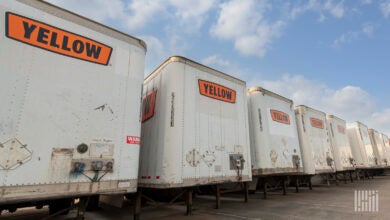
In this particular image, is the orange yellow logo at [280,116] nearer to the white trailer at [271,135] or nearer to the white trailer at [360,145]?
the white trailer at [271,135]

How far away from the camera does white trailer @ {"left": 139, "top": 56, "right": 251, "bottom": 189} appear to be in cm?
546

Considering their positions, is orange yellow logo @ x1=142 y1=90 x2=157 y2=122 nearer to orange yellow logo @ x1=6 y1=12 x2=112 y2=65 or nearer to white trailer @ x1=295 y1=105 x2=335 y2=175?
orange yellow logo @ x1=6 y1=12 x2=112 y2=65

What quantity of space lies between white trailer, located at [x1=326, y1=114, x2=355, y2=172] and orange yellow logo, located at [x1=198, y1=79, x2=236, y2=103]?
35.7 feet

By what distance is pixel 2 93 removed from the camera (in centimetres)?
339

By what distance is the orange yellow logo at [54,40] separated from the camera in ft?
12.2

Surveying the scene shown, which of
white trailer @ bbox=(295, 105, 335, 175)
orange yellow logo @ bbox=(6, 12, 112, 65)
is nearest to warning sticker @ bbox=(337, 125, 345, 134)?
white trailer @ bbox=(295, 105, 335, 175)

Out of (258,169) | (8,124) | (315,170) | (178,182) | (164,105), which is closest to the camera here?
(8,124)

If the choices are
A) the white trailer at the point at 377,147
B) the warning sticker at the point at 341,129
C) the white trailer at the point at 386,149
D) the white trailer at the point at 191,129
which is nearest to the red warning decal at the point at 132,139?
the white trailer at the point at 191,129

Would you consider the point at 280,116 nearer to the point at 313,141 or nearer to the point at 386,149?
the point at 313,141

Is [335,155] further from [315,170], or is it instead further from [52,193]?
[52,193]

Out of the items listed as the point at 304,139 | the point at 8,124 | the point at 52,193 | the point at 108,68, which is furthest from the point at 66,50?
the point at 304,139

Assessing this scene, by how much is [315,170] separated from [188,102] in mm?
9317

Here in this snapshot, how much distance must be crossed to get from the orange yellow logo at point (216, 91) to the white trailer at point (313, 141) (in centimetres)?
662

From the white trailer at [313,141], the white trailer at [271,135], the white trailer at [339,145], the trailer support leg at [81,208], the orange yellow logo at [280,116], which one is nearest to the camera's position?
the trailer support leg at [81,208]
